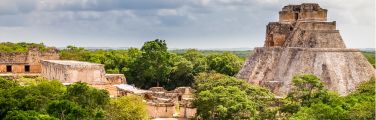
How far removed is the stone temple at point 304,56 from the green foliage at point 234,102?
5007 mm

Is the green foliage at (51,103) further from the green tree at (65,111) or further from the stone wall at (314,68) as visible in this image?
the stone wall at (314,68)

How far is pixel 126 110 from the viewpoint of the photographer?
A: 26844 millimetres

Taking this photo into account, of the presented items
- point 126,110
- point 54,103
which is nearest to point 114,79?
point 126,110

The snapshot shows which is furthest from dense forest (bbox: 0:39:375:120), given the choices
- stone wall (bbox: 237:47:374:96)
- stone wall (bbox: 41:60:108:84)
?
stone wall (bbox: 41:60:108:84)

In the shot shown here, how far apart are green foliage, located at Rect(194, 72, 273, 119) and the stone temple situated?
5.01 meters

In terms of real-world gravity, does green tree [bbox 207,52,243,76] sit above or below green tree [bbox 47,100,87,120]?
above

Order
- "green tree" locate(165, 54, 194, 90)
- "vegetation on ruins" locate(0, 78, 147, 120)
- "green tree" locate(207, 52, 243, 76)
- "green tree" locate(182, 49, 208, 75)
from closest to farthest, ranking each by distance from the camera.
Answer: "vegetation on ruins" locate(0, 78, 147, 120) → "green tree" locate(207, 52, 243, 76) → "green tree" locate(165, 54, 194, 90) → "green tree" locate(182, 49, 208, 75)

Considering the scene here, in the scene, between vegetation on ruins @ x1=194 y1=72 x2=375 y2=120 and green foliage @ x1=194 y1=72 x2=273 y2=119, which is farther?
green foliage @ x1=194 y1=72 x2=273 y2=119

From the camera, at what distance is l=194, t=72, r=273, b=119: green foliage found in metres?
27.2

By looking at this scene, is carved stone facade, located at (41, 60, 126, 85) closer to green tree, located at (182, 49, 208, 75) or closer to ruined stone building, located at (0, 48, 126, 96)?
ruined stone building, located at (0, 48, 126, 96)

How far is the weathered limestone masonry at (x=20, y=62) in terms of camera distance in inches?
1715

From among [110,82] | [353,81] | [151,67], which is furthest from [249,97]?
[151,67]

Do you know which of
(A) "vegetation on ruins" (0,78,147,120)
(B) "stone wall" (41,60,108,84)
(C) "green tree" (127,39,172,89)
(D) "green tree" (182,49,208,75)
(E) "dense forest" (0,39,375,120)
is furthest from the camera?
(D) "green tree" (182,49,208,75)

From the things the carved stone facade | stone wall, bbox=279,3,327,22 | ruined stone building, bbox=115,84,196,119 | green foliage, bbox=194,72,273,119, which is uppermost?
stone wall, bbox=279,3,327,22
